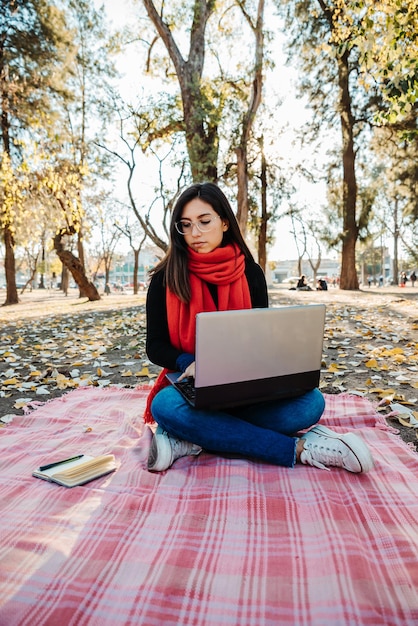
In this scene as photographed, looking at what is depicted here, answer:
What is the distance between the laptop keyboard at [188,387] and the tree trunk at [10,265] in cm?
1259

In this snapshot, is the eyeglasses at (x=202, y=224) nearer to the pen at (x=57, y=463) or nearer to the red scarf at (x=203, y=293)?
the red scarf at (x=203, y=293)

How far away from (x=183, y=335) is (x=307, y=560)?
49.1 inches

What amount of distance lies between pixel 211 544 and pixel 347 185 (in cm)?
1460

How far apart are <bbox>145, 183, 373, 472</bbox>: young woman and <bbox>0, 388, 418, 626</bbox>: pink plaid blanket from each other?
9 centimetres

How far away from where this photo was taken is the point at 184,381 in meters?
2.05

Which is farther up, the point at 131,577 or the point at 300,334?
the point at 300,334

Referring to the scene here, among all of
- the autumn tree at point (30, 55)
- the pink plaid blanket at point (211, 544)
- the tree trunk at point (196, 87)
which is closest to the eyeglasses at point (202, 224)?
the pink plaid blanket at point (211, 544)

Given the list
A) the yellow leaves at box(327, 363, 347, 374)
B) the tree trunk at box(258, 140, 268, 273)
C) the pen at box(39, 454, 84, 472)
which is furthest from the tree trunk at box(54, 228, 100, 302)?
the pen at box(39, 454, 84, 472)

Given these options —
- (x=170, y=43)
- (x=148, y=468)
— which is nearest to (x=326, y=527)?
(x=148, y=468)

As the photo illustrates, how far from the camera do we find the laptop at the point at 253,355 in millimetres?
1714

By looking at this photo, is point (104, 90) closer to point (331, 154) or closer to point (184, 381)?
point (331, 154)

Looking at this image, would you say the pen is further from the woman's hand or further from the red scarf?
the woman's hand

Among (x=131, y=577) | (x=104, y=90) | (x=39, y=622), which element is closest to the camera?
(x=39, y=622)

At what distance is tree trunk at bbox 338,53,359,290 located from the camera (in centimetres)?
1339
